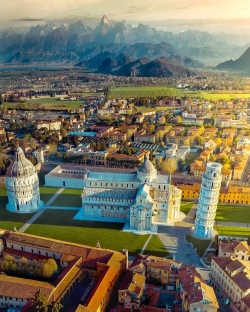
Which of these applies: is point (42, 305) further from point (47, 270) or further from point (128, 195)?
point (128, 195)

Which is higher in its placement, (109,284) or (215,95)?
(215,95)

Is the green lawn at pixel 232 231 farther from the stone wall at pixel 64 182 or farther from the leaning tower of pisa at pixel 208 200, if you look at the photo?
the stone wall at pixel 64 182

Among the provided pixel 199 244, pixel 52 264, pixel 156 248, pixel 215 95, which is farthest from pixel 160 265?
pixel 215 95

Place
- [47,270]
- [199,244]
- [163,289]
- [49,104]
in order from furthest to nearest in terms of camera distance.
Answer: [49,104] → [199,244] → [47,270] → [163,289]

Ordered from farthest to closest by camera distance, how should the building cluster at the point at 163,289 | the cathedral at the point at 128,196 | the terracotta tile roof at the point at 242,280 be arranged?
the cathedral at the point at 128,196 → the terracotta tile roof at the point at 242,280 → the building cluster at the point at 163,289

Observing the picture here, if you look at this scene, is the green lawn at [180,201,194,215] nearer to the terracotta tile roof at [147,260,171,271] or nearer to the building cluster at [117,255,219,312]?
the terracotta tile roof at [147,260,171,271]

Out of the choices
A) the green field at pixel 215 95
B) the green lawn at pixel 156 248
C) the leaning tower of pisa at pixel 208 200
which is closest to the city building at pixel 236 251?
the leaning tower of pisa at pixel 208 200
